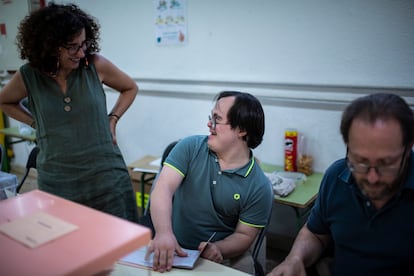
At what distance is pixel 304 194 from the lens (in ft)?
7.00

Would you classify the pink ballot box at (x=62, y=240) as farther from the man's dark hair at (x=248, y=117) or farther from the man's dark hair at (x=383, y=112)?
the man's dark hair at (x=248, y=117)

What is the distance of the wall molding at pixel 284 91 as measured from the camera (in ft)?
7.45

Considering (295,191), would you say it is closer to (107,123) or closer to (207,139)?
(207,139)

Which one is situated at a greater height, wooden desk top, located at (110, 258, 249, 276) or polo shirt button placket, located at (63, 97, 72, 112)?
→ polo shirt button placket, located at (63, 97, 72, 112)

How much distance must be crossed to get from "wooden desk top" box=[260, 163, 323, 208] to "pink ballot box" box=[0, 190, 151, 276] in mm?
1522

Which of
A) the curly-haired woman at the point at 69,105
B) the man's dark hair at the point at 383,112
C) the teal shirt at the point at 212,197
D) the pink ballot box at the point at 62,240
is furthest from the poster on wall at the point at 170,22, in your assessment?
the pink ballot box at the point at 62,240

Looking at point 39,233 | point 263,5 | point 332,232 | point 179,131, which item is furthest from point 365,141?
point 179,131

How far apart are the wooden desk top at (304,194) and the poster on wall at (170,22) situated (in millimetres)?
1445

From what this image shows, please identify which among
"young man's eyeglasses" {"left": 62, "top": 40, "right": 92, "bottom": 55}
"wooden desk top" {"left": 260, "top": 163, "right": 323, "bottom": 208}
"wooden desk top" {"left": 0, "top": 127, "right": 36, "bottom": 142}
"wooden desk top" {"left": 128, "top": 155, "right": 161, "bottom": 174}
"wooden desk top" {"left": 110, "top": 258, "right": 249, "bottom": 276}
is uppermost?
"young man's eyeglasses" {"left": 62, "top": 40, "right": 92, "bottom": 55}

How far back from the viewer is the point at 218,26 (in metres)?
2.74

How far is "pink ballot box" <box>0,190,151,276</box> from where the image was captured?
53 centimetres

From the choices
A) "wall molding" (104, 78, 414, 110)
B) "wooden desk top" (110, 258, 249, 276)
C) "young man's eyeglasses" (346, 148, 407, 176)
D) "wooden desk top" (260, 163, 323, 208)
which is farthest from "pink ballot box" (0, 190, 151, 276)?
"wall molding" (104, 78, 414, 110)

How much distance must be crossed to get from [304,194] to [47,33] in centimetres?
155

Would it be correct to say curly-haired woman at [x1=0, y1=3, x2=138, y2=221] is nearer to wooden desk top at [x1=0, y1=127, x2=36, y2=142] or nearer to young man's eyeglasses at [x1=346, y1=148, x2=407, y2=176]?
young man's eyeglasses at [x1=346, y1=148, x2=407, y2=176]
